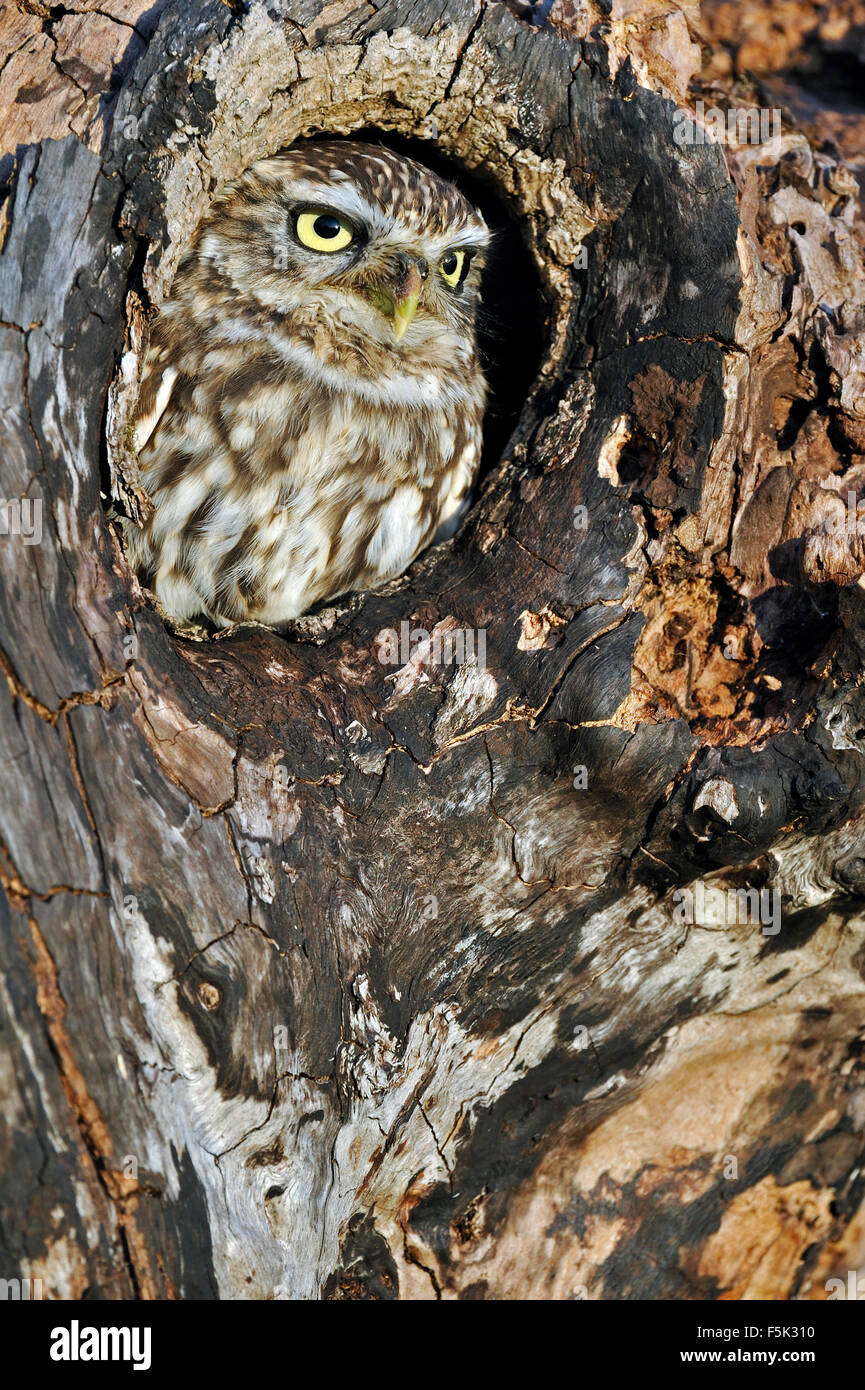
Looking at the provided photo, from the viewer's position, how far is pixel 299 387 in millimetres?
2975

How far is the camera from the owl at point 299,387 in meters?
2.88

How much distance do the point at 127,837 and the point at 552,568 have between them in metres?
1.26

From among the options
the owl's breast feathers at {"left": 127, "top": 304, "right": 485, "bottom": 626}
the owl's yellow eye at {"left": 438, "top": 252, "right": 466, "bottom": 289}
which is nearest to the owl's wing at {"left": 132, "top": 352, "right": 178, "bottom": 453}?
the owl's breast feathers at {"left": 127, "top": 304, "right": 485, "bottom": 626}

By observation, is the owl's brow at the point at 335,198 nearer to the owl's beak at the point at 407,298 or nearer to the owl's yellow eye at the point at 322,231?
the owl's yellow eye at the point at 322,231

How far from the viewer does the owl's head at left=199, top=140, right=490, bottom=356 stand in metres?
2.85

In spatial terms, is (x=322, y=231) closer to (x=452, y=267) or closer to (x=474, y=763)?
(x=452, y=267)

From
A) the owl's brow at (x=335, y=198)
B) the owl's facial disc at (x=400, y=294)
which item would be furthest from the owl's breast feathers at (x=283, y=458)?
the owl's brow at (x=335, y=198)

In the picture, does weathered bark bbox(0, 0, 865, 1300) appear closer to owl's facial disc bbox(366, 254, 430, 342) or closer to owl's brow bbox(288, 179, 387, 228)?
owl's brow bbox(288, 179, 387, 228)

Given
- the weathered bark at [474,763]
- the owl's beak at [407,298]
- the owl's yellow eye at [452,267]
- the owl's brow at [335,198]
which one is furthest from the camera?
the owl's yellow eye at [452,267]

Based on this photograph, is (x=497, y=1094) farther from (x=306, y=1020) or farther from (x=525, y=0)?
(x=525, y=0)

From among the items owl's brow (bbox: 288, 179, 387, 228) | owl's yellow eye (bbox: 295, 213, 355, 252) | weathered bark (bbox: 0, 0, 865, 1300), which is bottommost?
weathered bark (bbox: 0, 0, 865, 1300)

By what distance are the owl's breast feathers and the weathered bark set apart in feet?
1.15

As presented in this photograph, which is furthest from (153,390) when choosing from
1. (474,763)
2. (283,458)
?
(474,763)

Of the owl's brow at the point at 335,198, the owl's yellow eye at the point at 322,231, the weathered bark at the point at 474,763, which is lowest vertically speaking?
the weathered bark at the point at 474,763
